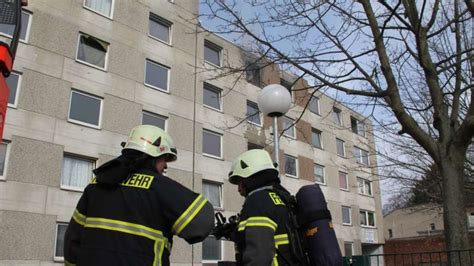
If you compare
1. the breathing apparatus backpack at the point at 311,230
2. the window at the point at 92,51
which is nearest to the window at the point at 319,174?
the window at the point at 92,51

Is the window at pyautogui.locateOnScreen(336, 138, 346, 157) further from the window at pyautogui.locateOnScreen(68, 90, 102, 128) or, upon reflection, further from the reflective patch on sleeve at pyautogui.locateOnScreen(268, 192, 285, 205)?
the reflective patch on sleeve at pyautogui.locateOnScreen(268, 192, 285, 205)

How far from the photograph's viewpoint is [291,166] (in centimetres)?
2706

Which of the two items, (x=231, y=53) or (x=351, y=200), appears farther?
(x=351, y=200)

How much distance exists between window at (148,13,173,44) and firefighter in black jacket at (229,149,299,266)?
17.9 metres

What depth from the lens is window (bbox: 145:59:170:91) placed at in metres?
20.0

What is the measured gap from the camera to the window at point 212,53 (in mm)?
23781

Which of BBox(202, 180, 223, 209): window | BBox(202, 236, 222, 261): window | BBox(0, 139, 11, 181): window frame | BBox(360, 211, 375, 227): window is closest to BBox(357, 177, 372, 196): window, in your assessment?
BBox(360, 211, 375, 227): window

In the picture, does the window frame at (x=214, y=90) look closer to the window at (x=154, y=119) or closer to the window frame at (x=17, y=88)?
the window at (x=154, y=119)

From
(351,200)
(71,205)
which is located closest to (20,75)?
(71,205)

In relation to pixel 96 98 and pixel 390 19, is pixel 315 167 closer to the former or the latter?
A: pixel 96 98

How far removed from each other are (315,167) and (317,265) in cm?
2650

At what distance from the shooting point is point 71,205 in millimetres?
15516

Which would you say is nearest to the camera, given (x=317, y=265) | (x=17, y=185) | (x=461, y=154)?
(x=317, y=265)

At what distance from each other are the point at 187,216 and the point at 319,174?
1098 inches
